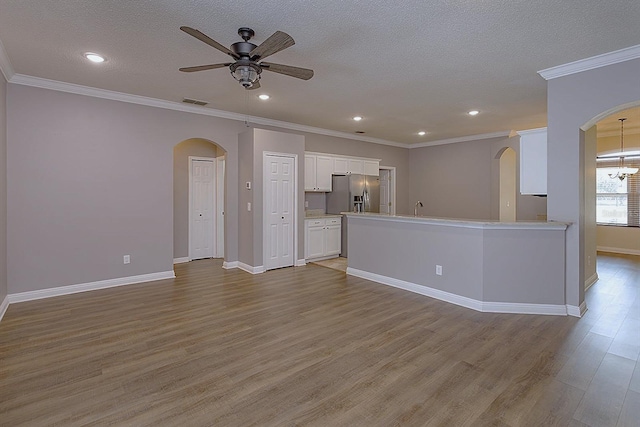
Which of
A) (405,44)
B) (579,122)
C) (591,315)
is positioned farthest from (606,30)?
(591,315)

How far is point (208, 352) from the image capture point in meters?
2.80

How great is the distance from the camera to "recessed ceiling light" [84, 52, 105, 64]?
3.37 metres

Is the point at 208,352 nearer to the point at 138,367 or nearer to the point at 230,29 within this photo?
the point at 138,367

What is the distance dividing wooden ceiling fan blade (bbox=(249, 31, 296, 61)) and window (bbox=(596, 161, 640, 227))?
870 cm

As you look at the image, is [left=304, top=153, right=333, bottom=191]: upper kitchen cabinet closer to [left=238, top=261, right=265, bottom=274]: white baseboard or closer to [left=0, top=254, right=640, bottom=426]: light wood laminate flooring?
[left=238, top=261, right=265, bottom=274]: white baseboard

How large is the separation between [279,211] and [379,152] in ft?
12.0

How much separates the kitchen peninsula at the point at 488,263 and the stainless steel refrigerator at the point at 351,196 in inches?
98.1

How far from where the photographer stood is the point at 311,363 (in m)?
2.61

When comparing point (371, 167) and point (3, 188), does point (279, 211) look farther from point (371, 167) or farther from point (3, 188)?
point (3, 188)

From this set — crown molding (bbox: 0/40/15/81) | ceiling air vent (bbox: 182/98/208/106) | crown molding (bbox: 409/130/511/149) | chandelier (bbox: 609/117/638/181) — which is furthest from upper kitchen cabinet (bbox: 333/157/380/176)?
crown molding (bbox: 0/40/15/81)

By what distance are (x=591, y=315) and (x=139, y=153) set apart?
6.21m

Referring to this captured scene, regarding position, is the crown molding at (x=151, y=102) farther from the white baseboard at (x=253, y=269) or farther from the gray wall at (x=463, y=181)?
the gray wall at (x=463, y=181)

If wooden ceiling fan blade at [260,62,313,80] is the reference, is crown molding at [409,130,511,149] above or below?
above

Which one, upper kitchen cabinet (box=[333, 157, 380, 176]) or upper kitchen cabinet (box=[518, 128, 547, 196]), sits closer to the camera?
upper kitchen cabinet (box=[518, 128, 547, 196])
